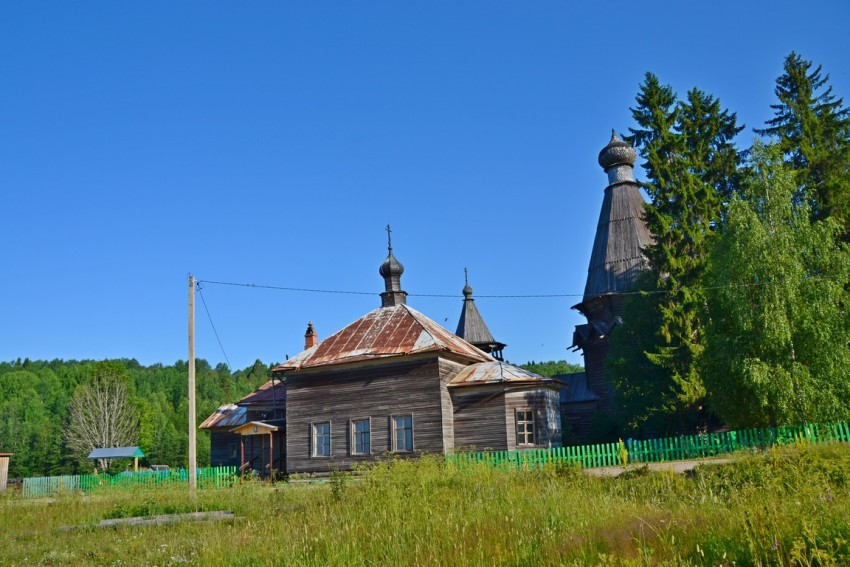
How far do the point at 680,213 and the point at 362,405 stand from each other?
49.0ft

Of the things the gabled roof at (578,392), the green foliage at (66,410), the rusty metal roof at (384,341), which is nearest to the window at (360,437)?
Answer: the rusty metal roof at (384,341)

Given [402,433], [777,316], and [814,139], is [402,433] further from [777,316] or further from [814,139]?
[814,139]

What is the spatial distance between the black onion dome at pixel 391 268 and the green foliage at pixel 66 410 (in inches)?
1467

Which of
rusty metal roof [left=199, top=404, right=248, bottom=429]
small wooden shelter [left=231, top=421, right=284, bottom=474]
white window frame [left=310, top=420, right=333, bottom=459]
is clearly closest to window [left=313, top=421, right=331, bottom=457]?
white window frame [left=310, top=420, right=333, bottom=459]

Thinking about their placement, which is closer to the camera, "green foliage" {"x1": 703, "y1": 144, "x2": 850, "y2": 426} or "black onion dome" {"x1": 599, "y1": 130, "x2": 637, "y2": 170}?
"green foliage" {"x1": 703, "y1": 144, "x2": 850, "y2": 426}

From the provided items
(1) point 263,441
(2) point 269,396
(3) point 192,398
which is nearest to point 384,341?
(1) point 263,441

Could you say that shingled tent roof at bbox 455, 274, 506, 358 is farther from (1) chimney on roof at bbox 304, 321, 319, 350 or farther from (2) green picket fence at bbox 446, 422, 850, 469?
(2) green picket fence at bbox 446, 422, 850, 469

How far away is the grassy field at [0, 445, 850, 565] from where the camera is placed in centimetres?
507

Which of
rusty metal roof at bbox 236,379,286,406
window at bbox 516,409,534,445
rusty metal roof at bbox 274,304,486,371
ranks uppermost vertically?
rusty metal roof at bbox 274,304,486,371

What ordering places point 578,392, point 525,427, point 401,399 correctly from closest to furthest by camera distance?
point 525,427, point 401,399, point 578,392

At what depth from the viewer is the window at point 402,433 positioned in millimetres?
25672

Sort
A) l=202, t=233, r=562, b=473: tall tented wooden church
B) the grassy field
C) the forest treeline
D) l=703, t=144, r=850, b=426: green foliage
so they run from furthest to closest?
Answer: 1. the forest treeline
2. l=202, t=233, r=562, b=473: tall tented wooden church
3. l=703, t=144, r=850, b=426: green foliage
4. the grassy field

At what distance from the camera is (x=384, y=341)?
2727 cm

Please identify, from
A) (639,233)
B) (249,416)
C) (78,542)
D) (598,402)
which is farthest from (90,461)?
(78,542)
